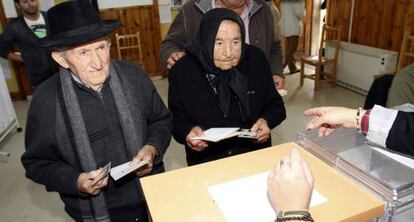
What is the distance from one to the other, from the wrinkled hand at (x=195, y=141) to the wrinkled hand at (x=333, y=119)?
594 millimetres

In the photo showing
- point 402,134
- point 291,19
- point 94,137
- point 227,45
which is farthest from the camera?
point 291,19

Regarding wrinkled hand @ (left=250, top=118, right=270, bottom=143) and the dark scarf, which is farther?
wrinkled hand @ (left=250, top=118, right=270, bottom=143)

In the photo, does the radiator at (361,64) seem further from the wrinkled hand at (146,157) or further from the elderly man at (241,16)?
the wrinkled hand at (146,157)

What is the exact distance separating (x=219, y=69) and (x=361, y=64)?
3722 millimetres

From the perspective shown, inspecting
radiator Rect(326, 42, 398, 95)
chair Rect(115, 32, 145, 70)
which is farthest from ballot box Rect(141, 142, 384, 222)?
chair Rect(115, 32, 145, 70)

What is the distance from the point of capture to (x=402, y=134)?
0.86 m

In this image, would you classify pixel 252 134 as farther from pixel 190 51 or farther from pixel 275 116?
pixel 190 51

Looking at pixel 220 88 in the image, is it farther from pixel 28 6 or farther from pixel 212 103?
pixel 28 6

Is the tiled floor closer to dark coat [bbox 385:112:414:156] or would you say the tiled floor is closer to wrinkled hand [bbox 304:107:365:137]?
wrinkled hand [bbox 304:107:365:137]

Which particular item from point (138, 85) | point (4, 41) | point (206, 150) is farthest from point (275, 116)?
point (4, 41)

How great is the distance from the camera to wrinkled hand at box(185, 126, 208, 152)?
61.1 inches

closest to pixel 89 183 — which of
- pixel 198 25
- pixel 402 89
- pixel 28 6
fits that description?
pixel 198 25

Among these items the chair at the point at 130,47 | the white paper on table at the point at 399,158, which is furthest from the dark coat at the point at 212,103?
the chair at the point at 130,47

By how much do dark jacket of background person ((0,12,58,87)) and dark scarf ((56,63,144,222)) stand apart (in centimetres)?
174
